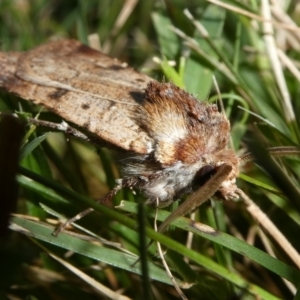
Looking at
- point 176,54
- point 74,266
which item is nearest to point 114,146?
point 74,266

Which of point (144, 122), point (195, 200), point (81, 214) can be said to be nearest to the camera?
point (195, 200)

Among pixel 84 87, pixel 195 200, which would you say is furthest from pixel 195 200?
pixel 84 87

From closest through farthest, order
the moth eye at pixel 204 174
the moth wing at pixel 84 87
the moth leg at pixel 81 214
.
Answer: the moth leg at pixel 81 214 → the moth eye at pixel 204 174 → the moth wing at pixel 84 87

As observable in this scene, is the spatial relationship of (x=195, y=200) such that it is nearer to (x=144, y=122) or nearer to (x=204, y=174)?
(x=204, y=174)

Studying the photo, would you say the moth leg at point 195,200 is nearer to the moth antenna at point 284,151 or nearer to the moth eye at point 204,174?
the moth eye at point 204,174

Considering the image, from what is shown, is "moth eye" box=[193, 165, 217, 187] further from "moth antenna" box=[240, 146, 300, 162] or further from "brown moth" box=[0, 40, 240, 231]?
"moth antenna" box=[240, 146, 300, 162]

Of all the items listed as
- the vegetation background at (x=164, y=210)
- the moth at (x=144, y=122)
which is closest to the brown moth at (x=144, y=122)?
the moth at (x=144, y=122)

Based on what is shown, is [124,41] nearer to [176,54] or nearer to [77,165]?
[176,54]
